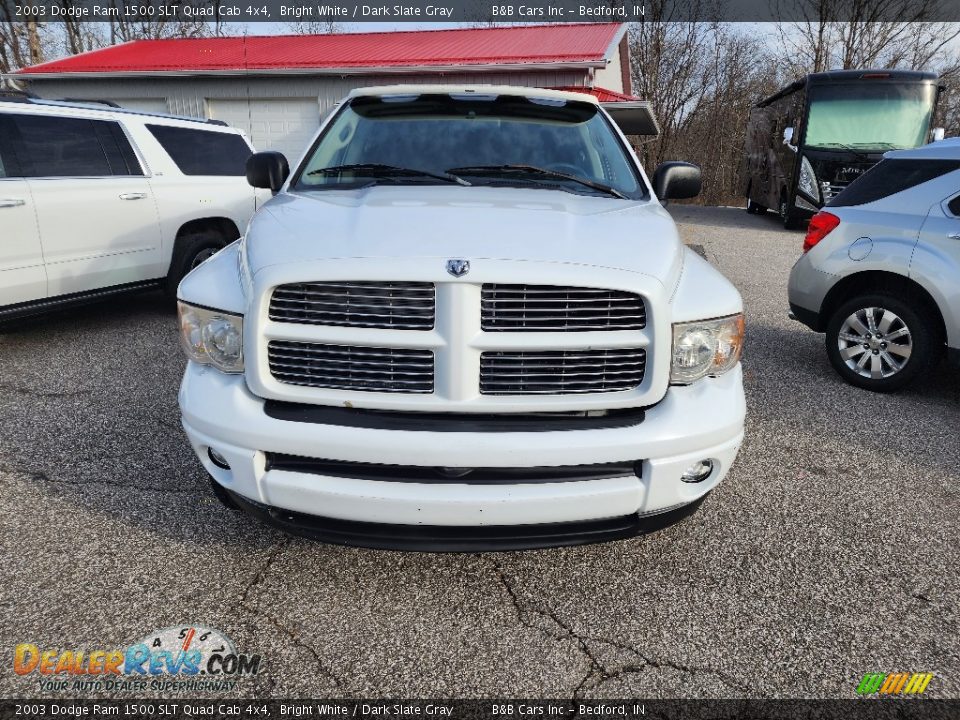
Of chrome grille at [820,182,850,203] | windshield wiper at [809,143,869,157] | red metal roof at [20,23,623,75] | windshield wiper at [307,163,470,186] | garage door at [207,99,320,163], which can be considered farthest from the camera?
garage door at [207,99,320,163]

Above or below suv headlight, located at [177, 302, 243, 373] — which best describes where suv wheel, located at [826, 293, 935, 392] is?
below

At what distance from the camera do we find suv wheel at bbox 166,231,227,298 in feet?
21.6

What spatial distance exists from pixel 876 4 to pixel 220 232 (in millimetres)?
32700

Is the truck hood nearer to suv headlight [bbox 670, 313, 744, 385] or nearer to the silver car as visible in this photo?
suv headlight [bbox 670, 313, 744, 385]

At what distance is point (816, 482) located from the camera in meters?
3.61

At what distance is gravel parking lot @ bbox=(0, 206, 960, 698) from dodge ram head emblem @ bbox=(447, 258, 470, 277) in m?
1.26

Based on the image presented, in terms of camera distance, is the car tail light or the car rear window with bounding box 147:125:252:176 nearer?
the car tail light

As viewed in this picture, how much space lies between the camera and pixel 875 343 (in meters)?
5.04

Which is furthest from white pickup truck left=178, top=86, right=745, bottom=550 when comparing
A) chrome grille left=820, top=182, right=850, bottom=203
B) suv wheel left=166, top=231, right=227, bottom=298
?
chrome grille left=820, top=182, right=850, bottom=203

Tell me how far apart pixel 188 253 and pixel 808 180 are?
12.9 meters

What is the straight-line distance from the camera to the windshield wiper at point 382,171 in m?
3.30

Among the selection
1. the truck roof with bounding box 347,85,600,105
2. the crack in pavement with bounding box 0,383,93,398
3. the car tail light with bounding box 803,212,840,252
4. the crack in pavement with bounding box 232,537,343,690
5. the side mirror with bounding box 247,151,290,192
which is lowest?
the crack in pavement with bounding box 0,383,93,398

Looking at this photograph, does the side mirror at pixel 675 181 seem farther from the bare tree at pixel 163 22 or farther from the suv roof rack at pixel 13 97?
the bare tree at pixel 163 22

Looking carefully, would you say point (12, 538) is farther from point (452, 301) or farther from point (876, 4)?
point (876, 4)
